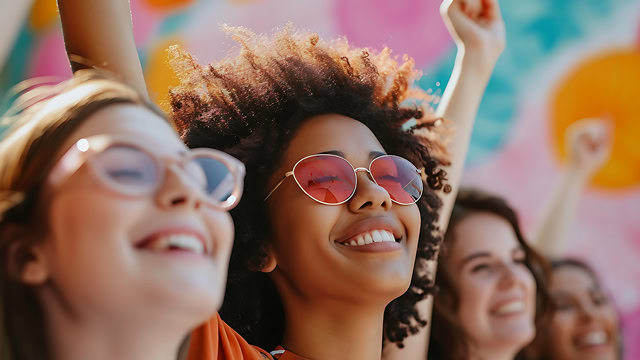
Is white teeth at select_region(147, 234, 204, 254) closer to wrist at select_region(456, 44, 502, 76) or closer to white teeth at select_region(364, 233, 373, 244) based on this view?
white teeth at select_region(364, 233, 373, 244)

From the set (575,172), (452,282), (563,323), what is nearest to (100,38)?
(452,282)

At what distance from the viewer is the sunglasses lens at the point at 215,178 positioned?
105 centimetres

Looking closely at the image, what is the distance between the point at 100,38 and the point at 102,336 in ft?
2.00

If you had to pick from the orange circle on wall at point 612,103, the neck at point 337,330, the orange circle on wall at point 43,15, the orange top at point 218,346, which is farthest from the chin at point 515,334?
the orange circle on wall at point 43,15

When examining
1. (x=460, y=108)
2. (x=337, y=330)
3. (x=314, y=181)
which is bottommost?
(x=337, y=330)

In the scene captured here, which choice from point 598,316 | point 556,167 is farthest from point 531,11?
point 598,316

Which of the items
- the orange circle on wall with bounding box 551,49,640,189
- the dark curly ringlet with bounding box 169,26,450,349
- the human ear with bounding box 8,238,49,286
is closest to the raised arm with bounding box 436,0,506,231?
the dark curly ringlet with bounding box 169,26,450,349

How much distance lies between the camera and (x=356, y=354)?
5.19 feet

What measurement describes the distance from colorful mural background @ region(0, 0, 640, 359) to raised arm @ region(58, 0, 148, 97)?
2472 millimetres

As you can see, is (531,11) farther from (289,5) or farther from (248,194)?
(248,194)

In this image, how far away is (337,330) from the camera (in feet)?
5.20

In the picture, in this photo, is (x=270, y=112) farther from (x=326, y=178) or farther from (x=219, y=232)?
(x=219, y=232)

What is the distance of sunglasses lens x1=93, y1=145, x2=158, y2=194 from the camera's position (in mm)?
926

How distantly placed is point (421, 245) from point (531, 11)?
8.96 feet
